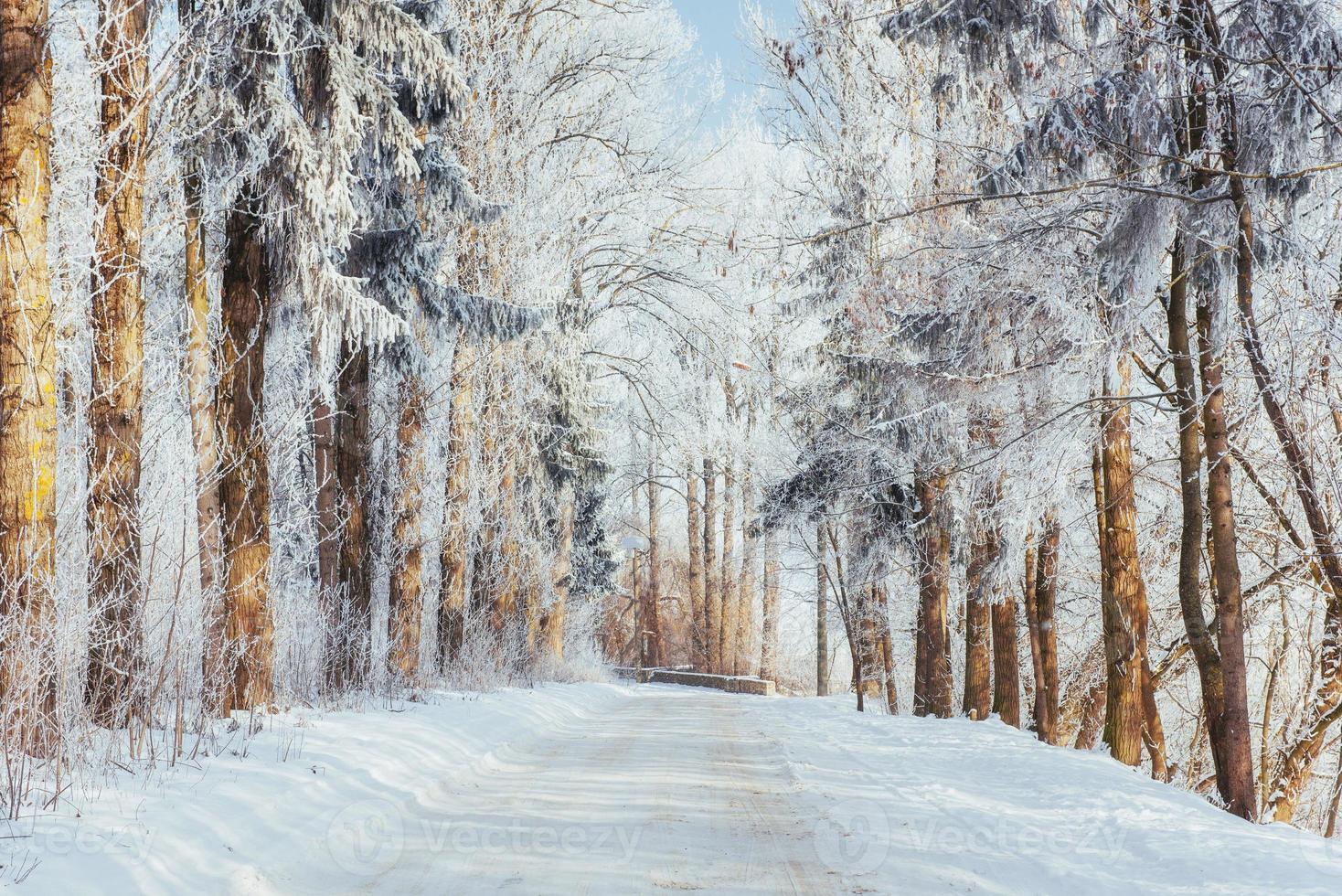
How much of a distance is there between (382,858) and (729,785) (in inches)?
132

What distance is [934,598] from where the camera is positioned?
1523 centimetres

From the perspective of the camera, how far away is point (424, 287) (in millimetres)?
12391

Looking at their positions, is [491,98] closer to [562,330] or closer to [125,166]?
[562,330]

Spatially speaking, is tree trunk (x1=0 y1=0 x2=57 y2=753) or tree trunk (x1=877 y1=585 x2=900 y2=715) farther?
tree trunk (x1=877 y1=585 x2=900 y2=715)

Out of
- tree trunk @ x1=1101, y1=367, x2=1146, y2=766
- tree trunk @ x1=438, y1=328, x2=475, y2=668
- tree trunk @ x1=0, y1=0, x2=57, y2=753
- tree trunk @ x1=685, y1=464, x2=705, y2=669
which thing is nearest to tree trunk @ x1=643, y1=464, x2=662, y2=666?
tree trunk @ x1=685, y1=464, x2=705, y2=669

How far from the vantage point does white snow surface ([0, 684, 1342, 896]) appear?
15.0ft

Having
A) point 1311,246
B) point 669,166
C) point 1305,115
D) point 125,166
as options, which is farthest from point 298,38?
point 669,166

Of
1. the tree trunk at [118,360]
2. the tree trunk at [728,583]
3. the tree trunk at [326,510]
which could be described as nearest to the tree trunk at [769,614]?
the tree trunk at [728,583]

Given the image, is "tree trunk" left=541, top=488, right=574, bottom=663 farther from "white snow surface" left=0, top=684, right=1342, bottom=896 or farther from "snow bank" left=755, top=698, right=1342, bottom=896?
"snow bank" left=755, top=698, right=1342, bottom=896

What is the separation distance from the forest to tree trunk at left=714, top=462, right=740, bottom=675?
46.9 ft

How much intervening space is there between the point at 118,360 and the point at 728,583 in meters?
30.1

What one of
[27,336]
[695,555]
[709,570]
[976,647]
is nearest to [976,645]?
[976,647]

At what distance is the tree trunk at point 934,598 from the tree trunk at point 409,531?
7.18 m

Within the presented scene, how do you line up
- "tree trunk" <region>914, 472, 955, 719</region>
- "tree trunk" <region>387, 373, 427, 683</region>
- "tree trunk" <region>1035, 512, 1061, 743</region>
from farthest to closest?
"tree trunk" <region>914, 472, 955, 719</region>, "tree trunk" <region>387, 373, 427, 683</region>, "tree trunk" <region>1035, 512, 1061, 743</region>
